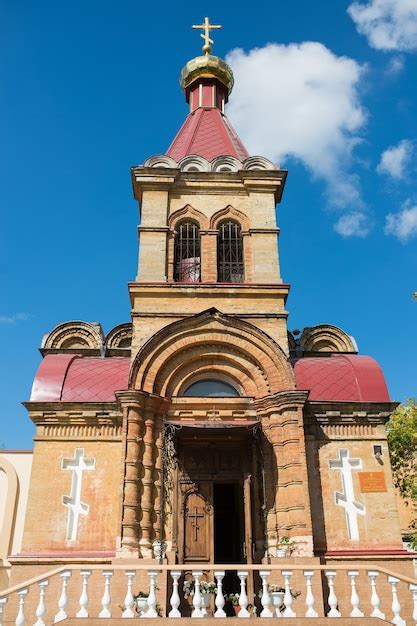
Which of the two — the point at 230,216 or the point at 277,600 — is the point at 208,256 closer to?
the point at 230,216

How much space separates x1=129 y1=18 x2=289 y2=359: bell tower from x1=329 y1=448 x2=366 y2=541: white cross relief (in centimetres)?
236

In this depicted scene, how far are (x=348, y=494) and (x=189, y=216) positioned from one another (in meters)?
6.87

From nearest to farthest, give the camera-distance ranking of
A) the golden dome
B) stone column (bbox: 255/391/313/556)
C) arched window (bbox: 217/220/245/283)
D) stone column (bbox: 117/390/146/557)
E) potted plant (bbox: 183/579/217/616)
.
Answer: potted plant (bbox: 183/579/217/616)
stone column (bbox: 117/390/146/557)
stone column (bbox: 255/391/313/556)
arched window (bbox: 217/220/245/283)
the golden dome

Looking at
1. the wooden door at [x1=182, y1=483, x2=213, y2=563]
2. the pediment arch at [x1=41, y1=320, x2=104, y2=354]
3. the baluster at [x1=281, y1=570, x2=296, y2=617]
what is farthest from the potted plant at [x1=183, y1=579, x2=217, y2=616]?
the pediment arch at [x1=41, y1=320, x2=104, y2=354]

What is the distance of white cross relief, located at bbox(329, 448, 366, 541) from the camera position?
10602 mm

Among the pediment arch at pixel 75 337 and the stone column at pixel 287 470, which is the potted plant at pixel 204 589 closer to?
the stone column at pixel 287 470

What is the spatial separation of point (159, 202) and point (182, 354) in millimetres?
3846

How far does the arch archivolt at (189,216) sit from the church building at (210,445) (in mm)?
51

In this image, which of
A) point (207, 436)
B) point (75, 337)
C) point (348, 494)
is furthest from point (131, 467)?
point (75, 337)

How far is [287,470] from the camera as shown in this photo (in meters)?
10.5

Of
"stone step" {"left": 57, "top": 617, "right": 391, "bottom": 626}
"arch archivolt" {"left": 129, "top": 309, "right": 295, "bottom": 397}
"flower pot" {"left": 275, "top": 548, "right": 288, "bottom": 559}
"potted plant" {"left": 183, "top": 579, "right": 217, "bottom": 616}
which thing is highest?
"arch archivolt" {"left": 129, "top": 309, "right": 295, "bottom": 397}

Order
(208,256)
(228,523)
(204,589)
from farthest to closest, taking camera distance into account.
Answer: (208,256), (228,523), (204,589)

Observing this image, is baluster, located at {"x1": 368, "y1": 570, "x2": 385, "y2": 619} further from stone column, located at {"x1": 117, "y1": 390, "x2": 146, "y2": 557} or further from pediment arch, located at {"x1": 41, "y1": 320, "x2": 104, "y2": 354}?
pediment arch, located at {"x1": 41, "y1": 320, "x2": 104, "y2": 354}

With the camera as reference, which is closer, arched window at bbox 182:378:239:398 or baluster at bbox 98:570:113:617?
baluster at bbox 98:570:113:617
